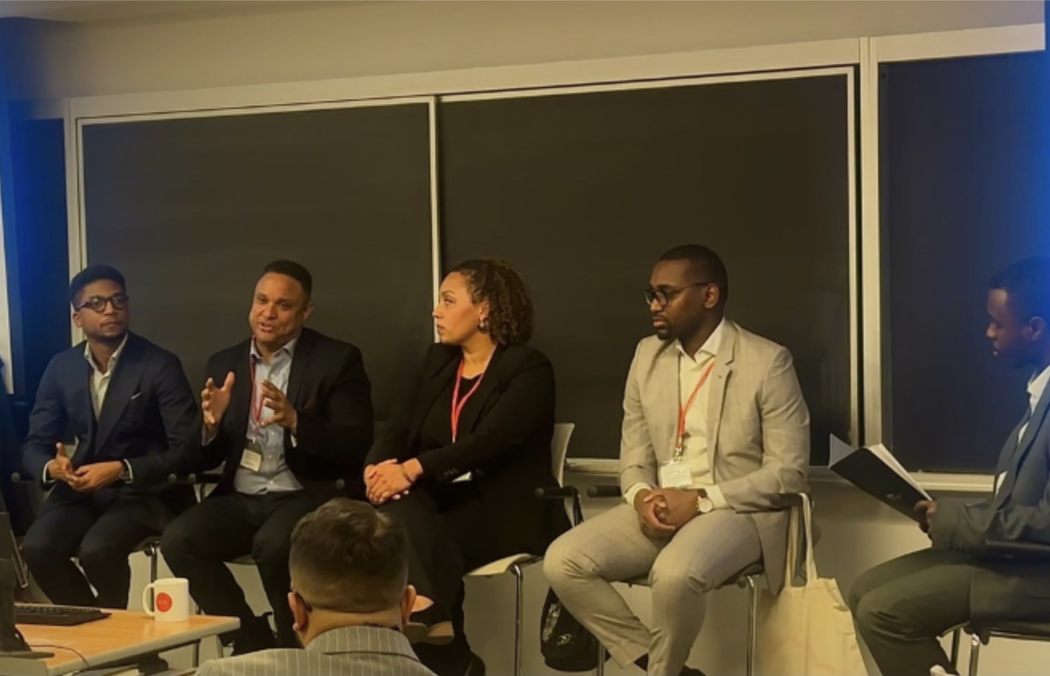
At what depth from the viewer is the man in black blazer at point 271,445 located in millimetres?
4250

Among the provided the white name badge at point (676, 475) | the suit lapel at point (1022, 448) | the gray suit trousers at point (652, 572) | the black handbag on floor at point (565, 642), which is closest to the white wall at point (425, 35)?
the suit lapel at point (1022, 448)

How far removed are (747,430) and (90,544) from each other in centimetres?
210

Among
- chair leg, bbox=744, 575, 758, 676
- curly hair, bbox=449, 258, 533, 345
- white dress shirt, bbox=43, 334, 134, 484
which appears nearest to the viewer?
chair leg, bbox=744, 575, 758, 676

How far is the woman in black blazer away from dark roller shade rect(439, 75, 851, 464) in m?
0.31

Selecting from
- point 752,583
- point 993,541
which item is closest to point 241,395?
point 752,583

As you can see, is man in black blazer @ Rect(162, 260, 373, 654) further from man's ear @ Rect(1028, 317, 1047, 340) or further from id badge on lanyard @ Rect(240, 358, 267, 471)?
man's ear @ Rect(1028, 317, 1047, 340)

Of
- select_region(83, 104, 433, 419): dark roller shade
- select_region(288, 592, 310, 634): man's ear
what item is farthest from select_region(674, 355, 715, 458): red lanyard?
select_region(288, 592, 310, 634): man's ear

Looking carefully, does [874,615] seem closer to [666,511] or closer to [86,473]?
[666,511]

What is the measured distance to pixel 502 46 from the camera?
4.79 metres

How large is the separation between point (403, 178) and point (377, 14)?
2.15 feet

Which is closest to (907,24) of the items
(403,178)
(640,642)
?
(403,178)

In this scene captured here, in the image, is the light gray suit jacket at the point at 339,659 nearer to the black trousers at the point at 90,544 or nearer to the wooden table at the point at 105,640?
the wooden table at the point at 105,640

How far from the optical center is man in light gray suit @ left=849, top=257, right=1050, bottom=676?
133 inches

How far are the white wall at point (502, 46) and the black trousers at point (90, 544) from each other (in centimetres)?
60
